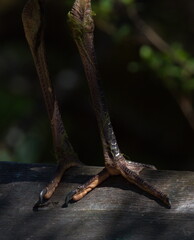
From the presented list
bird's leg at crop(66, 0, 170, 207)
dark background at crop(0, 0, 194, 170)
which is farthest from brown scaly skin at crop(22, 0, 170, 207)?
dark background at crop(0, 0, 194, 170)

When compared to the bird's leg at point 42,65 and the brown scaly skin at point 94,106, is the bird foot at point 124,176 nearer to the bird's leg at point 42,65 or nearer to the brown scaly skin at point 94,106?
the brown scaly skin at point 94,106

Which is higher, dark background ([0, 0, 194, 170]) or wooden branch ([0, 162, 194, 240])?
wooden branch ([0, 162, 194, 240])

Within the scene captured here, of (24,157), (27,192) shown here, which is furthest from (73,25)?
(24,157)

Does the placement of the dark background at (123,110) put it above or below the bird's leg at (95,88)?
below

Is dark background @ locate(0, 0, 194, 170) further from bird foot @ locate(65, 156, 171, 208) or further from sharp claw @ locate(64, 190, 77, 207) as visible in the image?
sharp claw @ locate(64, 190, 77, 207)

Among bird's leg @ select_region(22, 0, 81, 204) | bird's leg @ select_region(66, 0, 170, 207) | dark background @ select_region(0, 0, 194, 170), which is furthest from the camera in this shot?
dark background @ select_region(0, 0, 194, 170)

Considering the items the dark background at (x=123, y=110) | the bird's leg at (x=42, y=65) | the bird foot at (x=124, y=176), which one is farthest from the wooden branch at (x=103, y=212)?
the dark background at (x=123, y=110)

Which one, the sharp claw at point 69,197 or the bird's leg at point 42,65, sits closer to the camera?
the sharp claw at point 69,197

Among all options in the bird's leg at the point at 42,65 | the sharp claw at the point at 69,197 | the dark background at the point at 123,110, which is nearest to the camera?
the sharp claw at the point at 69,197
